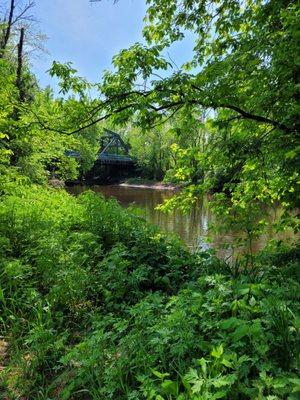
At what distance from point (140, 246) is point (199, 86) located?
2.37m

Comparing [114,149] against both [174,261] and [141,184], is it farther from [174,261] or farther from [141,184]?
[174,261]

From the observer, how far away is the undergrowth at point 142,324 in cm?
228

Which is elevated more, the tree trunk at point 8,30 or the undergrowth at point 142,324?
the tree trunk at point 8,30

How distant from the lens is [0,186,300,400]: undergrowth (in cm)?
228

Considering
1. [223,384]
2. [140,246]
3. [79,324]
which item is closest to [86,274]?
[79,324]

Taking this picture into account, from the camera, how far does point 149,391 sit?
2254 millimetres

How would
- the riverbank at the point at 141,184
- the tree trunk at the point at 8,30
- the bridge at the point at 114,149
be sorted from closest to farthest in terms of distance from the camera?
the tree trunk at the point at 8,30
the riverbank at the point at 141,184
the bridge at the point at 114,149

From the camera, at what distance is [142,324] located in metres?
3.00

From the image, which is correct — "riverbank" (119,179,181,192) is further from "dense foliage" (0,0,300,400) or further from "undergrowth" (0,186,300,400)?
"undergrowth" (0,186,300,400)

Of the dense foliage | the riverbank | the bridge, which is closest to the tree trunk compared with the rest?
the dense foliage

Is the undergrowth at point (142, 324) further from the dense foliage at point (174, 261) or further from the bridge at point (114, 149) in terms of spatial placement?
the bridge at point (114, 149)

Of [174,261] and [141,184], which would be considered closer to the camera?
[174,261]

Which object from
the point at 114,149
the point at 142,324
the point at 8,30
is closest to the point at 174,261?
the point at 142,324

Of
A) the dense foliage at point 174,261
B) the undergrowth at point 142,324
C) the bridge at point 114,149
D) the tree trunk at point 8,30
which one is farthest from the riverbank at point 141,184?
the undergrowth at point 142,324
